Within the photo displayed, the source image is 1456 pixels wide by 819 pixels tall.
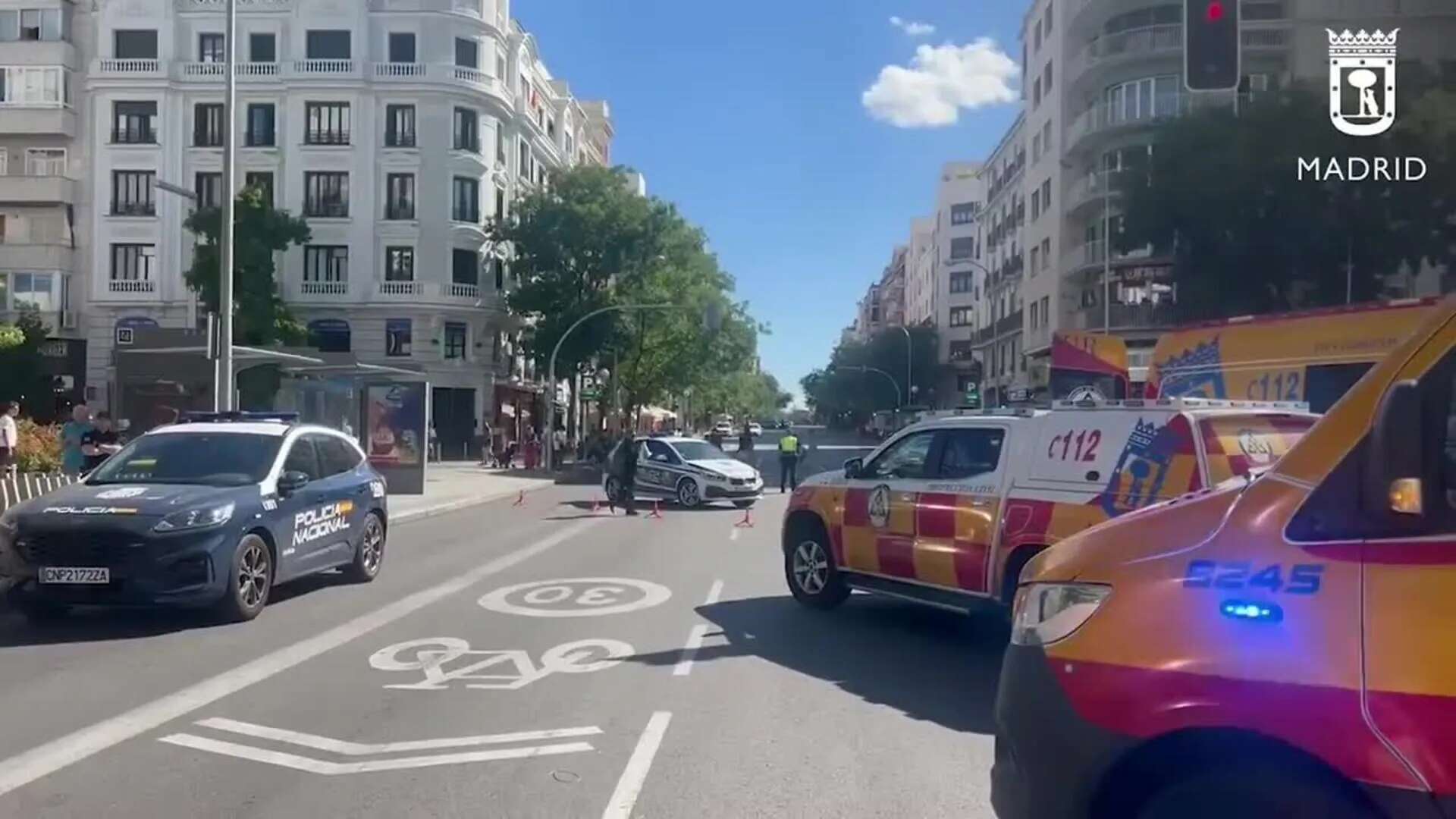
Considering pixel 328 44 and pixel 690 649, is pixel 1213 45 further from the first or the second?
pixel 328 44

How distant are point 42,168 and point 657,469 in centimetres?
3745

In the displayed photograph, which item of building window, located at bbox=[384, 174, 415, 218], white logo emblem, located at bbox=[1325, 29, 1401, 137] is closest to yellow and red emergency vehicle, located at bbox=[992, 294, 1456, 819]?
white logo emblem, located at bbox=[1325, 29, 1401, 137]

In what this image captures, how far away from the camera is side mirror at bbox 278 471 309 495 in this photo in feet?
34.7

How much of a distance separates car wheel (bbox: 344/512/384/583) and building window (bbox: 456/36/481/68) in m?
41.1

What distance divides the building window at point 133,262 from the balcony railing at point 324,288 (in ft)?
19.6

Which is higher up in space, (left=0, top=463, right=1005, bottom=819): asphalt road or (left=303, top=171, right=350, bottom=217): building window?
(left=303, top=171, right=350, bottom=217): building window

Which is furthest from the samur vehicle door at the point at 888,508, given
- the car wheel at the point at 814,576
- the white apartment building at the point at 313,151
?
the white apartment building at the point at 313,151

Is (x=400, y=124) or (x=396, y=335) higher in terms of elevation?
(x=400, y=124)

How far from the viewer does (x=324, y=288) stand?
5022 cm

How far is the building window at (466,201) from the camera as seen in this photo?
167 ft

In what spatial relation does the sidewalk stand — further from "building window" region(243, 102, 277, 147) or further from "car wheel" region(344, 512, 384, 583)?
"building window" region(243, 102, 277, 147)

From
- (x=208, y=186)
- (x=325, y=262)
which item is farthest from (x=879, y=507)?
(x=208, y=186)

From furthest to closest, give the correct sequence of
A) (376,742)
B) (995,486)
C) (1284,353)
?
(1284,353)
(995,486)
(376,742)

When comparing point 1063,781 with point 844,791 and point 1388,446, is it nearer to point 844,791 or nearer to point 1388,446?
point 1388,446
